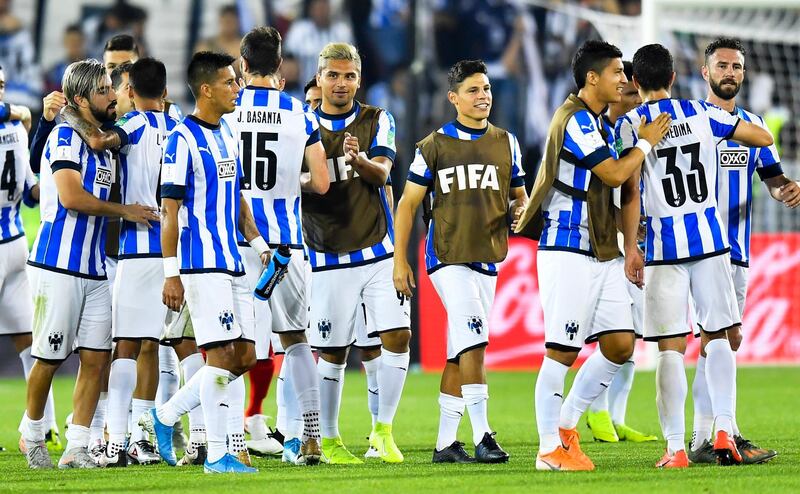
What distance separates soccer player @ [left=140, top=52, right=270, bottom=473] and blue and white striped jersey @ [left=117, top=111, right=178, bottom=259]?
74 cm

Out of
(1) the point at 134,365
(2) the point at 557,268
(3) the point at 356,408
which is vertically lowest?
(3) the point at 356,408

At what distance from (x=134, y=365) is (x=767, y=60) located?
1328 cm

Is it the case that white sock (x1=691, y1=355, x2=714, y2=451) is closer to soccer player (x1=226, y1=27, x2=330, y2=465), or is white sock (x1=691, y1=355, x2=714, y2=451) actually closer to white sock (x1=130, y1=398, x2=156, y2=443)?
soccer player (x1=226, y1=27, x2=330, y2=465)

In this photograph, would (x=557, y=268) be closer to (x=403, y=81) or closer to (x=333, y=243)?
(x=333, y=243)

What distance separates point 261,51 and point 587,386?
2599 mm

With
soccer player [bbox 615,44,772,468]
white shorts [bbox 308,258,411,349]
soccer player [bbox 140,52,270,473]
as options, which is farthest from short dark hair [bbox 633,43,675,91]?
soccer player [bbox 140,52,270,473]

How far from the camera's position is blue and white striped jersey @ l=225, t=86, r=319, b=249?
24.6 ft

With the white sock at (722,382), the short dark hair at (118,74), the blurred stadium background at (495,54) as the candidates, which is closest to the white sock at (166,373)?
the short dark hair at (118,74)

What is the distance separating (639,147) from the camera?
6.63 meters

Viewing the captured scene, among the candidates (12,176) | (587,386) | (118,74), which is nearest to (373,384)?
(587,386)

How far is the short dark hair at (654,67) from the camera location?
6918 millimetres

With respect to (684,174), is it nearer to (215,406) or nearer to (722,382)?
(722,382)

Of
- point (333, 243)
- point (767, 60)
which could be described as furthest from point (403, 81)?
point (333, 243)

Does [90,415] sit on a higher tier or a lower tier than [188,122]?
lower
